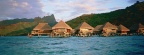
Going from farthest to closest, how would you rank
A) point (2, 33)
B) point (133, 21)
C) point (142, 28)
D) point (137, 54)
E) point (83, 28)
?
point (2, 33) < point (133, 21) < point (142, 28) < point (83, 28) < point (137, 54)

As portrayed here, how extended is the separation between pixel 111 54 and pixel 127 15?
7957cm

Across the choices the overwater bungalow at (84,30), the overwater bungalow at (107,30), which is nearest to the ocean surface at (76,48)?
the overwater bungalow at (84,30)

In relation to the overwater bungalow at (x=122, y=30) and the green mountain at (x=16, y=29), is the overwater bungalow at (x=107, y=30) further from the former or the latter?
the green mountain at (x=16, y=29)

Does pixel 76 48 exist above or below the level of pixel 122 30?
below

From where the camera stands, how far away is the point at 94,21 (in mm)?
105688

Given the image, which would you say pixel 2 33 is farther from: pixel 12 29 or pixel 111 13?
pixel 111 13

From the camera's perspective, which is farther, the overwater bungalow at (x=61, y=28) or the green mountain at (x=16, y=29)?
the green mountain at (x=16, y=29)

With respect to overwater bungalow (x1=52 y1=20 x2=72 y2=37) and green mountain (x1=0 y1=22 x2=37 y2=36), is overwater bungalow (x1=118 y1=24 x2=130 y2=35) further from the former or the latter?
green mountain (x1=0 y1=22 x2=37 y2=36)

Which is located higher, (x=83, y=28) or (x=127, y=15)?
(x=127, y=15)

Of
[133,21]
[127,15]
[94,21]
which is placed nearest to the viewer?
[133,21]

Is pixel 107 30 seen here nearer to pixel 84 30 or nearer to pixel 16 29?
pixel 84 30

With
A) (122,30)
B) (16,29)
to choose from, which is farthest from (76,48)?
(16,29)

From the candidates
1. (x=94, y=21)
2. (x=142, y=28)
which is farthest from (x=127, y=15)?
(x=142, y=28)

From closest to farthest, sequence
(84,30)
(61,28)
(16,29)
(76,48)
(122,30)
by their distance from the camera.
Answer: (76,48) < (61,28) < (84,30) < (122,30) < (16,29)
